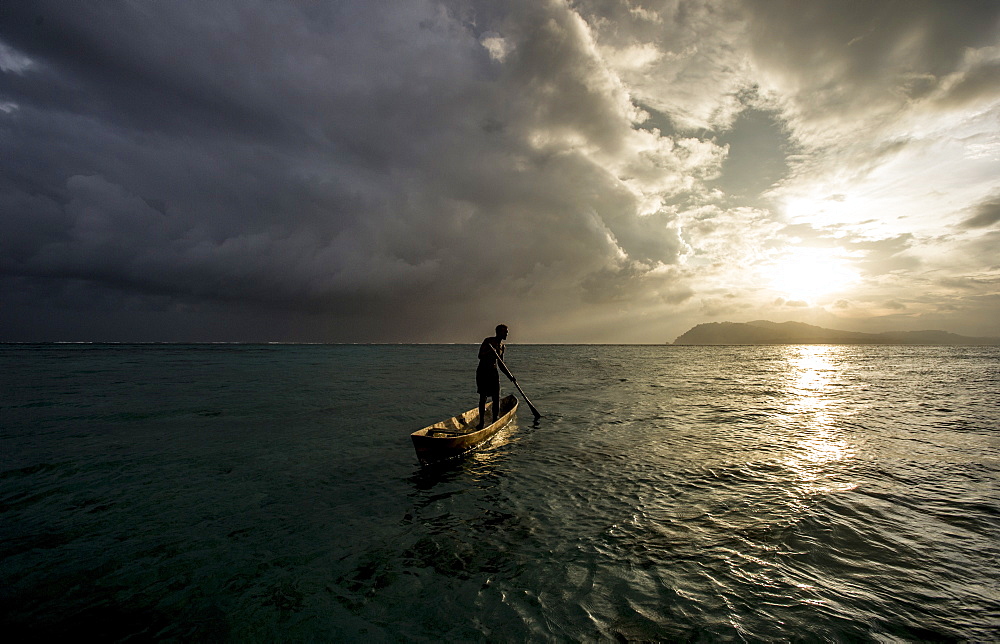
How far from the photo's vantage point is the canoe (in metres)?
10.9

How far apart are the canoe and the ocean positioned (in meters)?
0.49

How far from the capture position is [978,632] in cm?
469

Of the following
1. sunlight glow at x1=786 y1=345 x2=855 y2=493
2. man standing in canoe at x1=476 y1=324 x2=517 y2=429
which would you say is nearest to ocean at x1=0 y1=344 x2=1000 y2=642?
sunlight glow at x1=786 y1=345 x2=855 y2=493

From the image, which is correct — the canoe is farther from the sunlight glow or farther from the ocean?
the sunlight glow

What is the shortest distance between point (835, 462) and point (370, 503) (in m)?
13.0

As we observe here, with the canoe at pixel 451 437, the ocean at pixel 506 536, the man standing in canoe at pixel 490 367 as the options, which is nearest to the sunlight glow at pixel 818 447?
the ocean at pixel 506 536

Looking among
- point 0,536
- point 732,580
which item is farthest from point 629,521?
point 0,536

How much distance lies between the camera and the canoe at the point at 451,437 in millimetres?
10938

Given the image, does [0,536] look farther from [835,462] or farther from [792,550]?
[835,462]

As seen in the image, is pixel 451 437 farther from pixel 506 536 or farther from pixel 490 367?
pixel 506 536

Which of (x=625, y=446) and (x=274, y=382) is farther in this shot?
(x=274, y=382)

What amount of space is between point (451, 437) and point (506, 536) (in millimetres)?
4443

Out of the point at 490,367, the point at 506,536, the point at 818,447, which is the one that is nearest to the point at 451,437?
the point at 490,367

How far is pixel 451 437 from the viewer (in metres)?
11.5
